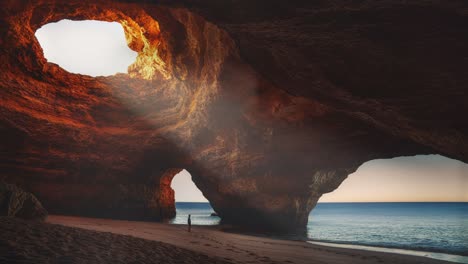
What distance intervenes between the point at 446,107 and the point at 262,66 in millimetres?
5466

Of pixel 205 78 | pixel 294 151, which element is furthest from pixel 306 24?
pixel 294 151

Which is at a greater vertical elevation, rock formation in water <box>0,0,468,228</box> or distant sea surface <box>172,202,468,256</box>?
rock formation in water <box>0,0,468,228</box>

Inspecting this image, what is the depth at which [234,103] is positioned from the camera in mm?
17891

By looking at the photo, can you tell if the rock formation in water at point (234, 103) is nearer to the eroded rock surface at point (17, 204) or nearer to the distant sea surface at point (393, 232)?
the distant sea surface at point (393, 232)

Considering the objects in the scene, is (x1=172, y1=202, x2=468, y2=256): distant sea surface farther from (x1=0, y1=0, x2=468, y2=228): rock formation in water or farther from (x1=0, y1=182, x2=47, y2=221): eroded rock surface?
(x1=0, y1=182, x2=47, y2=221): eroded rock surface

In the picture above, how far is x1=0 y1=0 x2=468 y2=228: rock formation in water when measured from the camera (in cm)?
649

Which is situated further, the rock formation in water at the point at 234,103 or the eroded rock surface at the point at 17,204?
the eroded rock surface at the point at 17,204

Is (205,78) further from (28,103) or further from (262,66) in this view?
(28,103)

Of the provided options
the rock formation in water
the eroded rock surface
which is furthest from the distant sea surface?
the eroded rock surface

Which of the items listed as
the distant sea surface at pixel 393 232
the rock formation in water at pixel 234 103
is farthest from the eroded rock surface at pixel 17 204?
the distant sea surface at pixel 393 232

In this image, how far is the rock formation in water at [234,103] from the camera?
649 cm

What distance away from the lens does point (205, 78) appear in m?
17.3

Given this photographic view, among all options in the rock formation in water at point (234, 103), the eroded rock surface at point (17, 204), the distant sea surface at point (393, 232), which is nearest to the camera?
the rock formation in water at point (234, 103)

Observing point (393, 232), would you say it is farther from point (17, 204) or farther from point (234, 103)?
point (17, 204)
